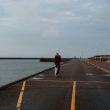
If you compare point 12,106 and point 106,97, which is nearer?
point 12,106

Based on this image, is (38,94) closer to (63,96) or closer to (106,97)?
(63,96)

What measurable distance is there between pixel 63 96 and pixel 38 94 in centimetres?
142

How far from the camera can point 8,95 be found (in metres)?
17.8

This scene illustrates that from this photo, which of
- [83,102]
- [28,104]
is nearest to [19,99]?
[28,104]

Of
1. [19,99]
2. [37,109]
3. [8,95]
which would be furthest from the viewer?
[8,95]

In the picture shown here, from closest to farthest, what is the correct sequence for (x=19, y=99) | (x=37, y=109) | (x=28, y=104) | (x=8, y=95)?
1. (x=37, y=109)
2. (x=28, y=104)
3. (x=19, y=99)
4. (x=8, y=95)

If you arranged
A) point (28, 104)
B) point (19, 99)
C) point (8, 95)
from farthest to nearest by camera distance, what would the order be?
point (8, 95)
point (19, 99)
point (28, 104)

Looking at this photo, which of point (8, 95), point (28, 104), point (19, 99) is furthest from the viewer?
point (8, 95)

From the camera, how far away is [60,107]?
1398 centimetres

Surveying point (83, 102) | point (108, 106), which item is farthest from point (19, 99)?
point (108, 106)

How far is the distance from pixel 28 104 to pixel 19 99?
156 cm

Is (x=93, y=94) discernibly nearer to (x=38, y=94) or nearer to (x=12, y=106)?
(x=38, y=94)

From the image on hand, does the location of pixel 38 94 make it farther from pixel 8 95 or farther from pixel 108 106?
pixel 108 106

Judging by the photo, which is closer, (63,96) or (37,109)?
(37,109)
